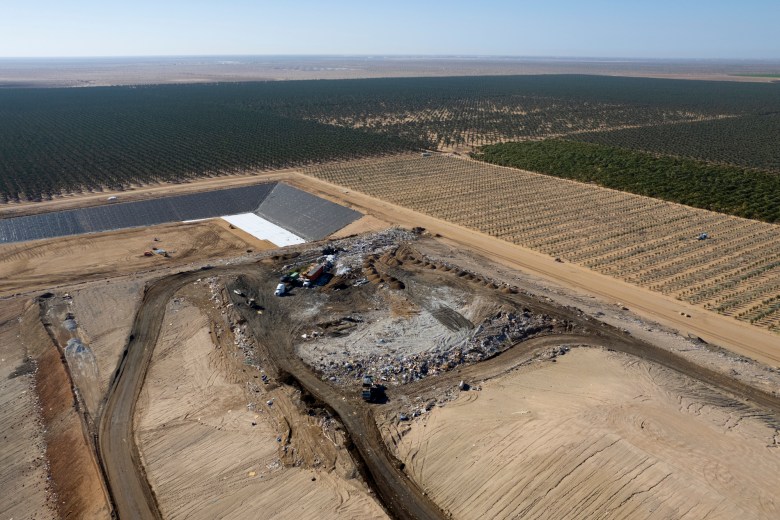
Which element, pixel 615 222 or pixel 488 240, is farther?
pixel 615 222

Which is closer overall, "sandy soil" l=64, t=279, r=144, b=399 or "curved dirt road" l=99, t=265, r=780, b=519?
"curved dirt road" l=99, t=265, r=780, b=519

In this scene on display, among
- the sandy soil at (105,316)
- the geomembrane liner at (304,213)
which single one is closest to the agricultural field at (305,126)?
the geomembrane liner at (304,213)

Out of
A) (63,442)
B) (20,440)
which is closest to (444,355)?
(63,442)

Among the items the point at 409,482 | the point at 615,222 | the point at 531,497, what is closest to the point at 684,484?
the point at 531,497

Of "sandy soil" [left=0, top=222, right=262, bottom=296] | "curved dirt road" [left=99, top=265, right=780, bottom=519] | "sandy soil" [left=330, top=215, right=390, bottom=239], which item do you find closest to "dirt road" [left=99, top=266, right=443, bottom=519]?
"curved dirt road" [left=99, top=265, right=780, bottom=519]

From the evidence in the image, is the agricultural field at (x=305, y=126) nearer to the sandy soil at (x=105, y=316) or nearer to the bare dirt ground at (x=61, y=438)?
the sandy soil at (x=105, y=316)

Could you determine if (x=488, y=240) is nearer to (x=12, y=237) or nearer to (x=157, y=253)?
(x=157, y=253)

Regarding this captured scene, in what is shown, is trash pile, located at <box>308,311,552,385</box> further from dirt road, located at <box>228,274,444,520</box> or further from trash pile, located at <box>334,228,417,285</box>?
trash pile, located at <box>334,228,417,285</box>

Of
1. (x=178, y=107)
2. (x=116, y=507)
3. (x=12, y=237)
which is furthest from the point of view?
(x=178, y=107)
